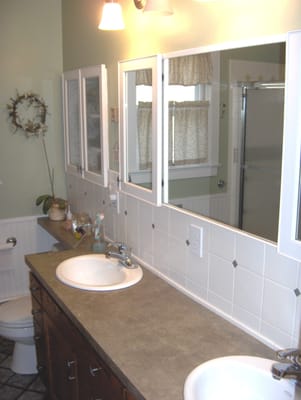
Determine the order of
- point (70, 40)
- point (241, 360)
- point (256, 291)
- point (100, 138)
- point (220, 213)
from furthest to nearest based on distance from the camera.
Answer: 1. point (70, 40)
2. point (100, 138)
3. point (220, 213)
4. point (256, 291)
5. point (241, 360)

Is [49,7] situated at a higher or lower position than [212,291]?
higher

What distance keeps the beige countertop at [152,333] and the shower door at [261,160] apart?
42 cm

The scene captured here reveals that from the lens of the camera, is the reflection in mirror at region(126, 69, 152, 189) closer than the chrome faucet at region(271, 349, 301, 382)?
No

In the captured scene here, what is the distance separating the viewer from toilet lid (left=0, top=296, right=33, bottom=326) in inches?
106

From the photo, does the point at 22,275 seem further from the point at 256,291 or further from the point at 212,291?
the point at 256,291

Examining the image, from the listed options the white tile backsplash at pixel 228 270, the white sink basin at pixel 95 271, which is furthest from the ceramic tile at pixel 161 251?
the white sink basin at pixel 95 271

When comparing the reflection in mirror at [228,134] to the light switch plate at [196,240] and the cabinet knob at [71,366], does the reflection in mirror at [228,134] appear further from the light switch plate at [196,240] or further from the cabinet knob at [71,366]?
the cabinet knob at [71,366]

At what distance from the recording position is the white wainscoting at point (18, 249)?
3.56 m

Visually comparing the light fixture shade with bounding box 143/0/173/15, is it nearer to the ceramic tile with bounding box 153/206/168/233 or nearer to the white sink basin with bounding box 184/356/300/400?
the ceramic tile with bounding box 153/206/168/233

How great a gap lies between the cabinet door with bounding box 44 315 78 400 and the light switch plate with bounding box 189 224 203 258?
0.71 meters

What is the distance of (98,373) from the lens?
176cm

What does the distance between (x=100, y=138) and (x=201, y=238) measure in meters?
1.16

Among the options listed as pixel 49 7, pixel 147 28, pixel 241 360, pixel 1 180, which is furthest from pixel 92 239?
pixel 49 7

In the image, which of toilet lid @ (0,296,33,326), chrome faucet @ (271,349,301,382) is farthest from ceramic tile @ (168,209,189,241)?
toilet lid @ (0,296,33,326)
